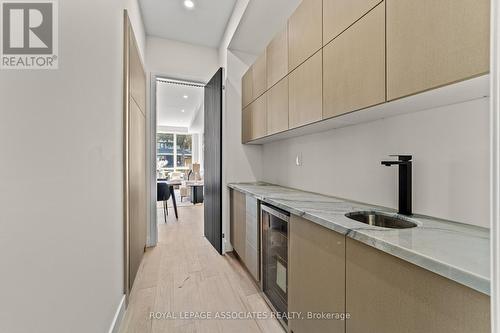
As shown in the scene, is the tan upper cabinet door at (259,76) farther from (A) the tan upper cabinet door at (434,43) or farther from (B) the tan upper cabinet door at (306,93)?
(A) the tan upper cabinet door at (434,43)

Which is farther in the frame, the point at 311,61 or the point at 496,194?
the point at 311,61

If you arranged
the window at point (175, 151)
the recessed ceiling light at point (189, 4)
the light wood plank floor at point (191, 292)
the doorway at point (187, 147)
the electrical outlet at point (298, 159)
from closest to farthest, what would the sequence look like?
the light wood plank floor at point (191, 292), the electrical outlet at point (298, 159), the recessed ceiling light at point (189, 4), the doorway at point (187, 147), the window at point (175, 151)

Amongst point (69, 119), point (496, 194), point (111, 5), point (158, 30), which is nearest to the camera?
point (496, 194)

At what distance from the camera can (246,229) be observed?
2385 millimetres

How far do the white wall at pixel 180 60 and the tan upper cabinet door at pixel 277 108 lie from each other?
1641 mm

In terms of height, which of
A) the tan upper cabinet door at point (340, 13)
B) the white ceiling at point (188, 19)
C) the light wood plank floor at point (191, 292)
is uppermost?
the white ceiling at point (188, 19)

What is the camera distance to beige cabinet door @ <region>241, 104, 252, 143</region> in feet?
9.11

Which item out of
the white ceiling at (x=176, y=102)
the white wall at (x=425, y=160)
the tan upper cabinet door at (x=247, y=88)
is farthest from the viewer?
the white ceiling at (x=176, y=102)

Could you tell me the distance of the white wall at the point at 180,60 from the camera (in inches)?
124

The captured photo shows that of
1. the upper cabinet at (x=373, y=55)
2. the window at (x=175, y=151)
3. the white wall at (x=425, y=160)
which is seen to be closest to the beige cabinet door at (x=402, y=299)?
the white wall at (x=425, y=160)

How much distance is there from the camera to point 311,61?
1.58 m

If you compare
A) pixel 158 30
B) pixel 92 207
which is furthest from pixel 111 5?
pixel 158 30

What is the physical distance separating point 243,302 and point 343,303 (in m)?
1.14

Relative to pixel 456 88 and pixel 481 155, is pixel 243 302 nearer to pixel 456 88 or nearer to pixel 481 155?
pixel 481 155
